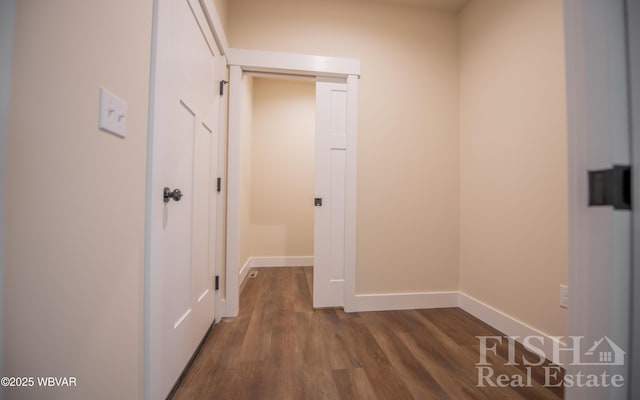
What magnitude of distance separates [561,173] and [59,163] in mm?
2150

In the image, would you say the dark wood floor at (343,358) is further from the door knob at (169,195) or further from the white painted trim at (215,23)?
the white painted trim at (215,23)

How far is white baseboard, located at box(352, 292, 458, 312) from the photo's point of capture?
77.9 inches

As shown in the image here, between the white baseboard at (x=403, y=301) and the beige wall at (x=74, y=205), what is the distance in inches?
61.8

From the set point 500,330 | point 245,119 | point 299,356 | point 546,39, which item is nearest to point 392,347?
point 299,356

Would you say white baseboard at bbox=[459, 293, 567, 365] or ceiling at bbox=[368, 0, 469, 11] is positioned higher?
ceiling at bbox=[368, 0, 469, 11]

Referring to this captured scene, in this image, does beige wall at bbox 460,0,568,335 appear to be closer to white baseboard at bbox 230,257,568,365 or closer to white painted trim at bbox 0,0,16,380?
white baseboard at bbox 230,257,568,365

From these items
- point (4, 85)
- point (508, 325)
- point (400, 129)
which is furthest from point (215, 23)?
point (508, 325)

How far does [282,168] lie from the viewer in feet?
11.4

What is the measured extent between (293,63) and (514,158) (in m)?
1.82

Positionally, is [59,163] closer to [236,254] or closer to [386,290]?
[236,254]

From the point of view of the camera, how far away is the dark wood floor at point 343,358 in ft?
3.59

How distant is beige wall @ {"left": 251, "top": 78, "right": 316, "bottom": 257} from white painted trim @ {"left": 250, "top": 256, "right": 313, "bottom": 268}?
6 centimetres

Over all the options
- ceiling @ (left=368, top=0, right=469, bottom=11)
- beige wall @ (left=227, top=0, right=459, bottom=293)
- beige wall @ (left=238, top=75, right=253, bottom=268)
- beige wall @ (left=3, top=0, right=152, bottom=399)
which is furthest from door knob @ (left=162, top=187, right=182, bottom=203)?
ceiling @ (left=368, top=0, right=469, bottom=11)

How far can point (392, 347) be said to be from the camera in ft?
4.75
